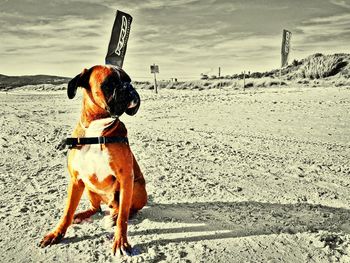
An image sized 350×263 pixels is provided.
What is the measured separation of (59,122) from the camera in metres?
9.81

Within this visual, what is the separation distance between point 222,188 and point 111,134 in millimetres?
2003

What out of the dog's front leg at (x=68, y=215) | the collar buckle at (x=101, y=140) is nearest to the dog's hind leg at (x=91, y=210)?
the dog's front leg at (x=68, y=215)

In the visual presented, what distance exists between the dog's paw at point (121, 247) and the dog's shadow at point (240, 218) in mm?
237

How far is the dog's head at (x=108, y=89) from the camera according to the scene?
7.98 feet

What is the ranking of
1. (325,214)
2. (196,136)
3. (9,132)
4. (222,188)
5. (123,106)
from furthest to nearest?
1. (9,132)
2. (196,136)
3. (222,188)
4. (325,214)
5. (123,106)

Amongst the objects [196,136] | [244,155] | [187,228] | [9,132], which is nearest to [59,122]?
[9,132]

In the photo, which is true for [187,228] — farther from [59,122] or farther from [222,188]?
[59,122]

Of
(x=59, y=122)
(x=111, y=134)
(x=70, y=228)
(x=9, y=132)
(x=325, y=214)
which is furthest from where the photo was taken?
(x=59, y=122)

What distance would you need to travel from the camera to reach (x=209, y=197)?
3.93 metres

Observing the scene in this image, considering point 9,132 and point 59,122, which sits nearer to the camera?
point 9,132

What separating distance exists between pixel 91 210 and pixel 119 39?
3.70 metres

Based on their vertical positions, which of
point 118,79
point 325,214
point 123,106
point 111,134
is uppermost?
point 118,79

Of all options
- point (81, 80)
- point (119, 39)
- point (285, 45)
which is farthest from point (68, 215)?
point (285, 45)

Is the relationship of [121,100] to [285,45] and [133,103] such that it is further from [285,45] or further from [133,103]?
[285,45]
